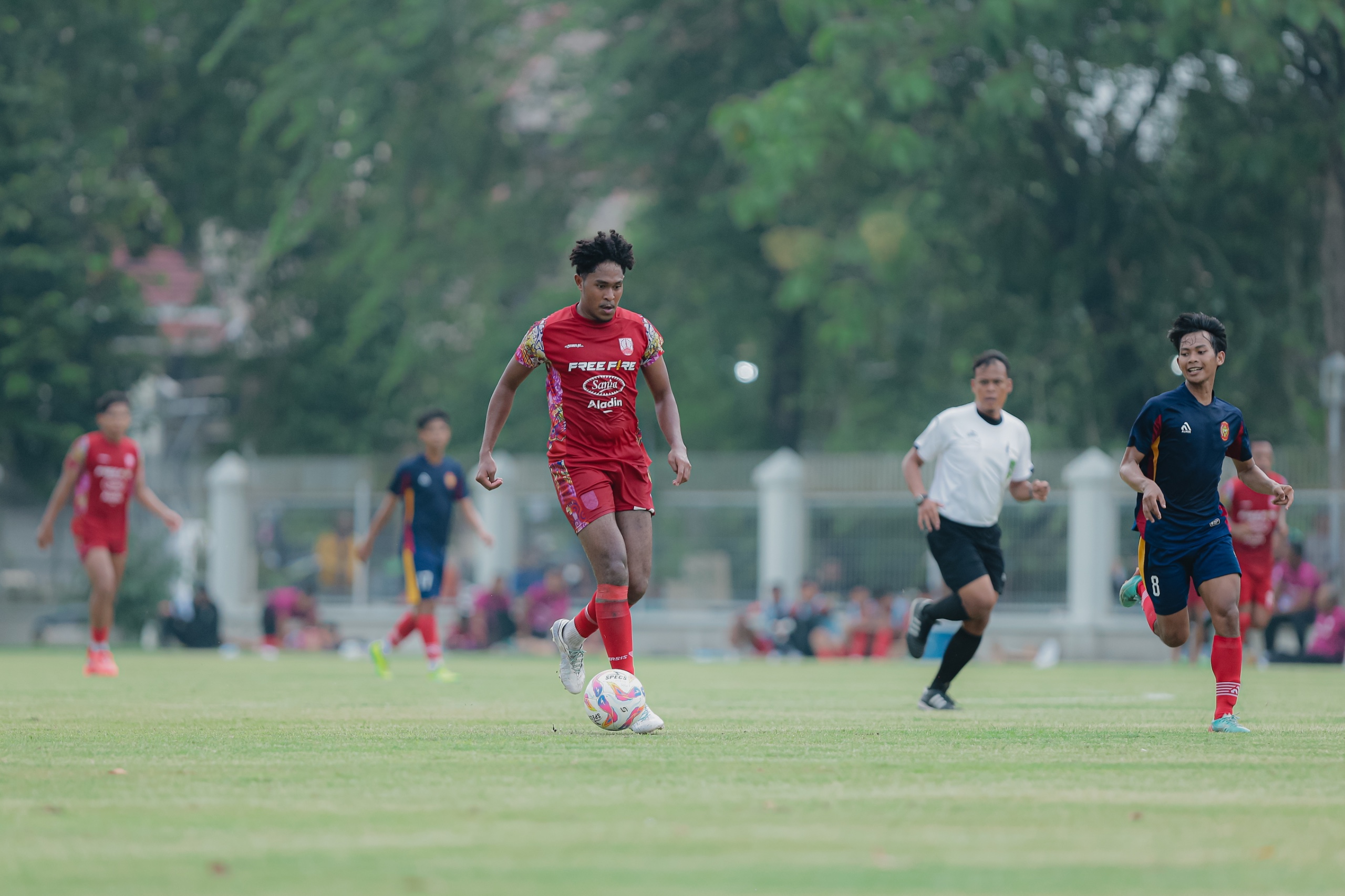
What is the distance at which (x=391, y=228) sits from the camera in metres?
32.6

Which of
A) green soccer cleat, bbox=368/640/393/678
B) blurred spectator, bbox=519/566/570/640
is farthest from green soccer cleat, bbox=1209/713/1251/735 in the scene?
blurred spectator, bbox=519/566/570/640

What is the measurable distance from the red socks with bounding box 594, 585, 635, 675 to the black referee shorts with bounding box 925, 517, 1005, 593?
2.71 metres

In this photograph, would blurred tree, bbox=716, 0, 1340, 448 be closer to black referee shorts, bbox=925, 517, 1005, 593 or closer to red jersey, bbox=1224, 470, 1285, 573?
red jersey, bbox=1224, 470, 1285, 573

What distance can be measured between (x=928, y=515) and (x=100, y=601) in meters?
8.16

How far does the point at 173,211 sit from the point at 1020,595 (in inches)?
771

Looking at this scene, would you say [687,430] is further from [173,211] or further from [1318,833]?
[1318,833]

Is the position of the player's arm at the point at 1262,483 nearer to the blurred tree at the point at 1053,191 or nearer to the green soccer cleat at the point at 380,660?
the green soccer cleat at the point at 380,660

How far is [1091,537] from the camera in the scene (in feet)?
83.6

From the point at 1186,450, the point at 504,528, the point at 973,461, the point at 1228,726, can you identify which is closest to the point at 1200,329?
the point at 1186,450

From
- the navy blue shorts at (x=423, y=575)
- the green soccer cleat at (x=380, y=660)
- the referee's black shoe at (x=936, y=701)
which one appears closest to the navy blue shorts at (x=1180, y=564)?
the referee's black shoe at (x=936, y=701)

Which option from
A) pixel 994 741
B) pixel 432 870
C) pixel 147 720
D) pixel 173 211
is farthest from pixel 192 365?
pixel 432 870

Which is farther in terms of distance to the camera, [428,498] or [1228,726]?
[428,498]

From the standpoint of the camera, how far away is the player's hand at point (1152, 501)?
9.09 m

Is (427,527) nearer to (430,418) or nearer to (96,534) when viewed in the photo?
(430,418)
